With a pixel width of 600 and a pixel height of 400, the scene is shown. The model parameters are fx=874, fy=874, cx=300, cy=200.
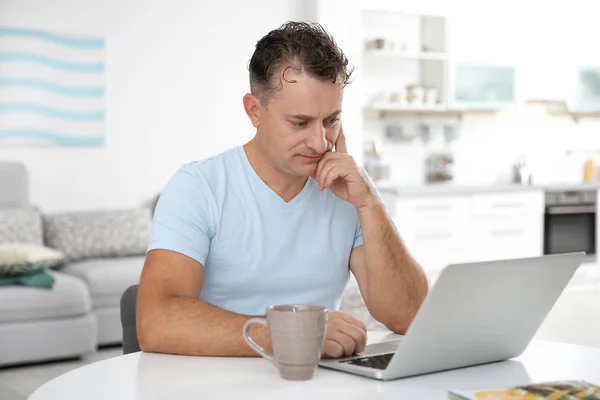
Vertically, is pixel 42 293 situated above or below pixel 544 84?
below

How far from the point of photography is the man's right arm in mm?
1440

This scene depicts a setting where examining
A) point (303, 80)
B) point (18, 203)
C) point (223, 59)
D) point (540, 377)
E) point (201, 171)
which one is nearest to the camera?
point (540, 377)

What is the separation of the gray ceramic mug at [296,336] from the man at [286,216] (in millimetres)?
411

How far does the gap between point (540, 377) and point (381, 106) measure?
524 centimetres

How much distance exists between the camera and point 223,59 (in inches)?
235

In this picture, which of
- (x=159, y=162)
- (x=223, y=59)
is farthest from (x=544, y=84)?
(x=159, y=162)

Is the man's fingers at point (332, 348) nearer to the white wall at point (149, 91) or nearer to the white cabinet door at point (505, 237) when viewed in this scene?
the white wall at point (149, 91)

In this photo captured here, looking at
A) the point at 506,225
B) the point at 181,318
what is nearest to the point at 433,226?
the point at 506,225

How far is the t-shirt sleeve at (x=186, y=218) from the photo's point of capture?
1.65m

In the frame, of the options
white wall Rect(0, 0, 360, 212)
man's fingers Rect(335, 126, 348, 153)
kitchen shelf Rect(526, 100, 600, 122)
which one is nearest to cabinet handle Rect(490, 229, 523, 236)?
kitchen shelf Rect(526, 100, 600, 122)

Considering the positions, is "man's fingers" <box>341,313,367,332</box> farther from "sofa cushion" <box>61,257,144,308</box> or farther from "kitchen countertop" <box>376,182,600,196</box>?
"kitchen countertop" <box>376,182,600,196</box>

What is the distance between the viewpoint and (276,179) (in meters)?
1.86

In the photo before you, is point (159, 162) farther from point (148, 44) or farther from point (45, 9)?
point (45, 9)

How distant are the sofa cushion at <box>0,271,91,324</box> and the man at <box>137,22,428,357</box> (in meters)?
2.75
